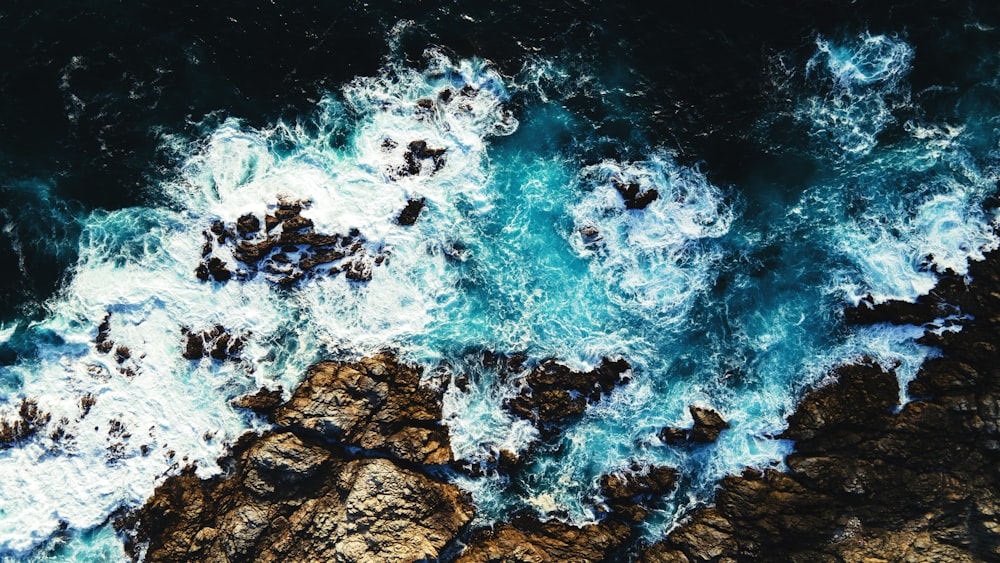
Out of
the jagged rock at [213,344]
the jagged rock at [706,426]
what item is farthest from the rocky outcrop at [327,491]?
the jagged rock at [706,426]

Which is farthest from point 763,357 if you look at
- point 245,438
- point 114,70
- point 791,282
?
point 114,70

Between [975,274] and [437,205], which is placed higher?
[975,274]

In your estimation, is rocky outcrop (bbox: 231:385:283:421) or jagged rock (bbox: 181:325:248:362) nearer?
rocky outcrop (bbox: 231:385:283:421)

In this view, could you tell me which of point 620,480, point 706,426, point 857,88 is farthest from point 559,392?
point 857,88

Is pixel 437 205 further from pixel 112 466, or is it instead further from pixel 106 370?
pixel 112 466

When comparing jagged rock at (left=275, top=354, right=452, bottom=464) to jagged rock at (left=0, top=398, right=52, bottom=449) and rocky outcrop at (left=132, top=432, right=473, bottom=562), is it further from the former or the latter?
jagged rock at (left=0, top=398, right=52, bottom=449)

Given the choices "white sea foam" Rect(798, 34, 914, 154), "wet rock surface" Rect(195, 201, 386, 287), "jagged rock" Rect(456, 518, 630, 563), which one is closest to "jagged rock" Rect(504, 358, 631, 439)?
"jagged rock" Rect(456, 518, 630, 563)
